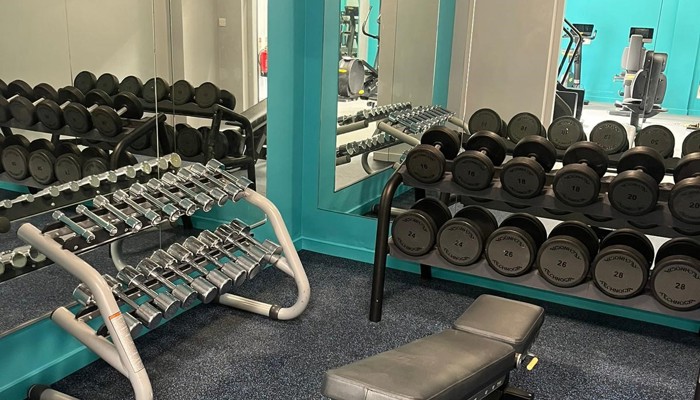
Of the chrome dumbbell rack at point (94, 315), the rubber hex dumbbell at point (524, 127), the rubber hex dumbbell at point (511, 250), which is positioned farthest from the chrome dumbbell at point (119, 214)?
the rubber hex dumbbell at point (524, 127)

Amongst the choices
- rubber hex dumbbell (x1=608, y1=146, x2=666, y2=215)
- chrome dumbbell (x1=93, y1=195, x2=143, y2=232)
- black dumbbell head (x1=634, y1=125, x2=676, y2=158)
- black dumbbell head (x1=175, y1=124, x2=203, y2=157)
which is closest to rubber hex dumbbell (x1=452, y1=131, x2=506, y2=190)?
rubber hex dumbbell (x1=608, y1=146, x2=666, y2=215)

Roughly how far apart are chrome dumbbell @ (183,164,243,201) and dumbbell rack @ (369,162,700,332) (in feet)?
2.03

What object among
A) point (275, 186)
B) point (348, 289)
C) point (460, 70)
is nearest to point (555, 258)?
point (348, 289)

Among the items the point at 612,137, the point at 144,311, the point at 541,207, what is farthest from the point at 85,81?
the point at 612,137

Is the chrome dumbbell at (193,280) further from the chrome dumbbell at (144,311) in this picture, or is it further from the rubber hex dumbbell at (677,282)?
the rubber hex dumbbell at (677,282)

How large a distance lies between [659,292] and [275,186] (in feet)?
6.37

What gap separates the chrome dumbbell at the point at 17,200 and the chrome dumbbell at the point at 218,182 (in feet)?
2.01

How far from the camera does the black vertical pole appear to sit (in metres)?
2.62

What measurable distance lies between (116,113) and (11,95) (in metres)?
0.45

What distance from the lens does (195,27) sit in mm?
2746

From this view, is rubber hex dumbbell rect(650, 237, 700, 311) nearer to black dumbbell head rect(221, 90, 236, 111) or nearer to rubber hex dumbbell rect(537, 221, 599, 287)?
rubber hex dumbbell rect(537, 221, 599, 287)

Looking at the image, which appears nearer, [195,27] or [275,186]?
[195,27]

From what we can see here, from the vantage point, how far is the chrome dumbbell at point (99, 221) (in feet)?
6.57

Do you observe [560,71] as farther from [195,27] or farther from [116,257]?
[116,257]
